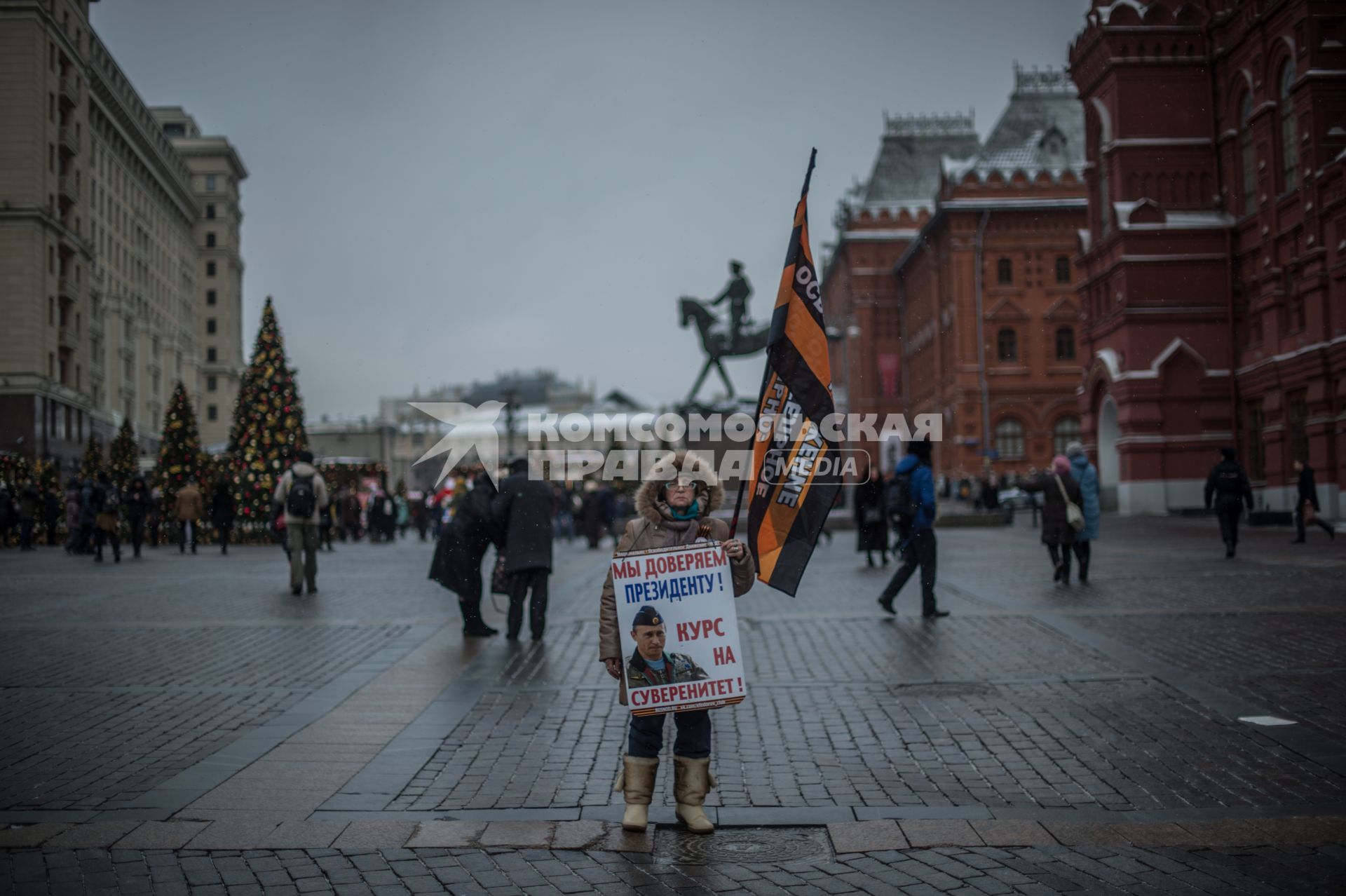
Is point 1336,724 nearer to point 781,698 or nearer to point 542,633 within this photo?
point 781,698

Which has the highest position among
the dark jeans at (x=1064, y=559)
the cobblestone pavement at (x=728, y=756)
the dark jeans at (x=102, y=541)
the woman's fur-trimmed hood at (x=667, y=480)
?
the woman's fur-trimmed hood at (x=667, y=480)

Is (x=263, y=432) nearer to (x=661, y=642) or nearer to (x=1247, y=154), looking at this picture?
(x=1247, y=154)

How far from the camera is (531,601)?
11766mm

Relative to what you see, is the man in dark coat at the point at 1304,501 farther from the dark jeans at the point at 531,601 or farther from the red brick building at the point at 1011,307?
the red brick building at the point at 1011,307

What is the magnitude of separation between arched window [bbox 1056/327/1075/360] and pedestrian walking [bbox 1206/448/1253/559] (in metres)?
44.3

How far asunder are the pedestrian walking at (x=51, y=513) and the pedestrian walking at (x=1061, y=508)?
28.9m

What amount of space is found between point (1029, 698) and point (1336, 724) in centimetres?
178

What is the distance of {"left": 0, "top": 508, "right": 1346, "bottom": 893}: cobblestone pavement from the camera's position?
195 inches

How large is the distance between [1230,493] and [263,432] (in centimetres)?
2707

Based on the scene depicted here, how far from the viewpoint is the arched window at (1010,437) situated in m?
63.1

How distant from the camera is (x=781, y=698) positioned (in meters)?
8.61

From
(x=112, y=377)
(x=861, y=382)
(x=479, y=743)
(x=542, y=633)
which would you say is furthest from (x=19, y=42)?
(x=479, y=743)

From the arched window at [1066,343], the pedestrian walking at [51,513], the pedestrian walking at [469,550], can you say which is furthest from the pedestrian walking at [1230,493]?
the arched window at [1066,343]
